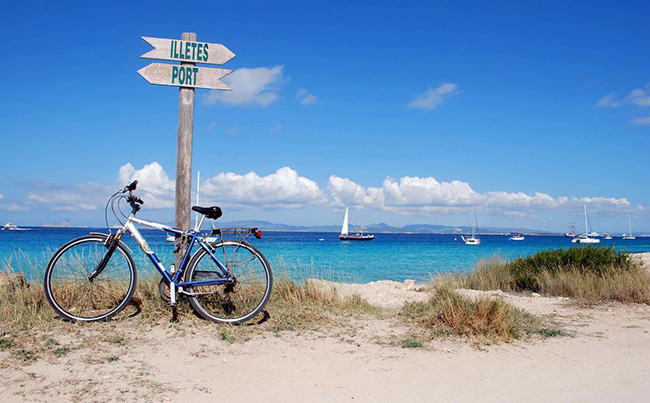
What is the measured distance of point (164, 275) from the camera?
5.59m

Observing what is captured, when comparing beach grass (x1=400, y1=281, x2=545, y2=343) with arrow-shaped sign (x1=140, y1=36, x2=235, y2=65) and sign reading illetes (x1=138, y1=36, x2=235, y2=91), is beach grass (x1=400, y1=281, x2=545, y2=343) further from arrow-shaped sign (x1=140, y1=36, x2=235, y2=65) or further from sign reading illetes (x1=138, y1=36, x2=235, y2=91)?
arrow-shaped sign (x1=140, y1=36, x2=235, y2=65)

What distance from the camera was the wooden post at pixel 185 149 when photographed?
634 cm

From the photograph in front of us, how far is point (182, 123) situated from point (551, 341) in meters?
5.45

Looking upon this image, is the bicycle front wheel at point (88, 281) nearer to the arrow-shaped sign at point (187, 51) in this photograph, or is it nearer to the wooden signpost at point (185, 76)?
the wooden signpost at point (185, 76)

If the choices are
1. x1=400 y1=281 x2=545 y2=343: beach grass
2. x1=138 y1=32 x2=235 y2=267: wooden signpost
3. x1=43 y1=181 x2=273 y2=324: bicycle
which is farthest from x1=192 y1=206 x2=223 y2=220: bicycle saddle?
x1=400 y1=281 x2=545 y2=343: beach grass

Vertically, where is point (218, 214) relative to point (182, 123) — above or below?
below

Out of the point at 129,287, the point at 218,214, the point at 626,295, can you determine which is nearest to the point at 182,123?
the point at 218,214

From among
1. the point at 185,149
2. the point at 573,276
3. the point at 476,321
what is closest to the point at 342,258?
the point at 573,276

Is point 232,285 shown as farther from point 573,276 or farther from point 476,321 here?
point 573,276

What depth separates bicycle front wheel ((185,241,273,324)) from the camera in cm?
557

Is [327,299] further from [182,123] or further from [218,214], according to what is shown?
[182,123]

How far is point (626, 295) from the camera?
27.5 ft

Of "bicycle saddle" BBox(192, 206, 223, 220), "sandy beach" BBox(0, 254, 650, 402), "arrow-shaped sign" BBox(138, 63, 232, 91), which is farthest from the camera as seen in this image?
"arrow-shaped sign" BBox(138, 63, 232, 91)

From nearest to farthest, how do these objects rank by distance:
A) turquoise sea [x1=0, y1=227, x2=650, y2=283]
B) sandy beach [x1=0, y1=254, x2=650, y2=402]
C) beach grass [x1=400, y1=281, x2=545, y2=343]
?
sandy beach [x1=0, y1=254, x2=650, y2=402] → beach grass [x1=400, y1=281, x2=545, y2=343] → turquoise sea [x1=0, y1=227, x2=650, y2=283]
